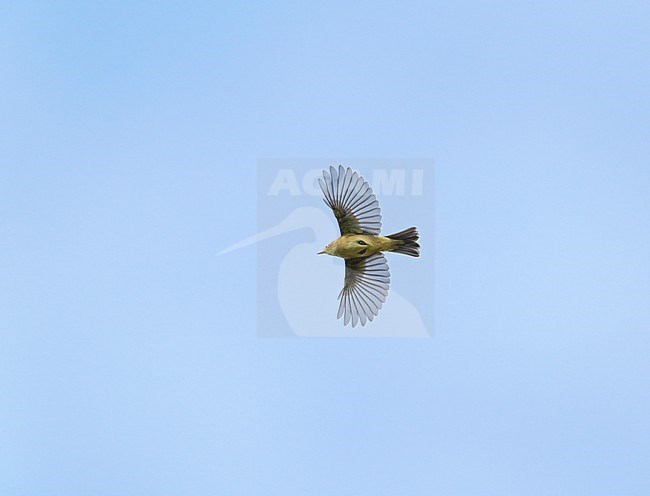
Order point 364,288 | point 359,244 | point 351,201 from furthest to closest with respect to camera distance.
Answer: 1. point 364,288
2. point 359,244
3. point 351,201

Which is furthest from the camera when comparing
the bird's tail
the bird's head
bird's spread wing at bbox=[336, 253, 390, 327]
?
→ bird's spread wing at bbox=[336, 253, 390, 327]

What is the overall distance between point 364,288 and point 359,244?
46 cm

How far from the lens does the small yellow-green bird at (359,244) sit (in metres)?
6.64

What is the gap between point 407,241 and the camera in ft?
22.1

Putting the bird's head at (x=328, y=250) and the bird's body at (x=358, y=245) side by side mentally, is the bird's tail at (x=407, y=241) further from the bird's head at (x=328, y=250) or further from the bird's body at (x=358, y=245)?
the bird's head at (x=328, y=250)

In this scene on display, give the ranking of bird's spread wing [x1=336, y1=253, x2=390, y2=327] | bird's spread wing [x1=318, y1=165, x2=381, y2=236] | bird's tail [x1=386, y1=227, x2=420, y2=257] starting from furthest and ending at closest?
bird's spread wing [x1=336, y1=253, x2=390, y2=327] < bird's tail [x1=386, y1=227, x2=420, y2=257] < bird's spread wing [x1=318, y1=165, x2=381, y2=236]

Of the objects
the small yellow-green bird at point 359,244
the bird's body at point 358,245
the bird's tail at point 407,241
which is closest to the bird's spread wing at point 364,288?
→ the small yellow-green bird at point 359,244

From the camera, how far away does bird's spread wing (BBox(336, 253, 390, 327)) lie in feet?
22.9

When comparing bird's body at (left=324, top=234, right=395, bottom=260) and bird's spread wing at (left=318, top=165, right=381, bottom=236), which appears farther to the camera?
bird's body at (left=324, top=234, right=395, bottom=260)

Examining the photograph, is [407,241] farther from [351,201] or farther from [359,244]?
[351,201]

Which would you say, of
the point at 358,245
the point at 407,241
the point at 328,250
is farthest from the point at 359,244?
the point at 407,241

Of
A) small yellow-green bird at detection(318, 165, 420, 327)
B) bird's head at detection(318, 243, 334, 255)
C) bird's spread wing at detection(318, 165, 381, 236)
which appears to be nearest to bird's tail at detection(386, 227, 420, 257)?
small yellow-green bird at detection(318, 165, 420, 327)

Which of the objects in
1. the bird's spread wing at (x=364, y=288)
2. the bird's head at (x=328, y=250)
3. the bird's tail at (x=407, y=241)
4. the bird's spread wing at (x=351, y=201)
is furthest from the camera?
the bird's spread wing at (x=364, y=288)

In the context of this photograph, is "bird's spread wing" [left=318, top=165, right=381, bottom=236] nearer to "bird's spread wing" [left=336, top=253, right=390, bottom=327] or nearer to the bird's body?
the bird's body
